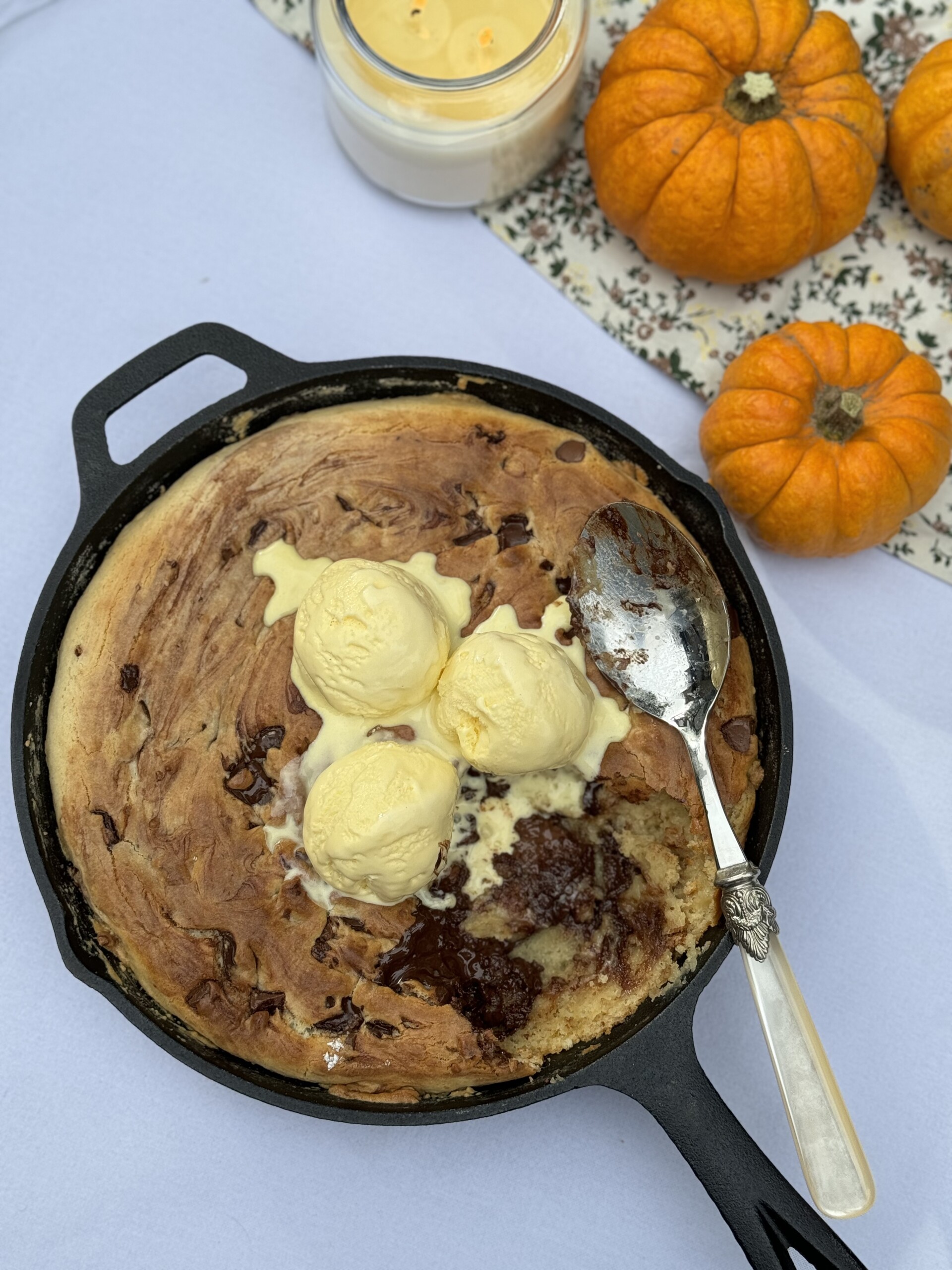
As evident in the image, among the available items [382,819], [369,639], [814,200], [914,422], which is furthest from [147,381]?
[914,422]

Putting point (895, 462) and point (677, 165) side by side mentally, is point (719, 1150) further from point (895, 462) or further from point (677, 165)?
point (677, 165)

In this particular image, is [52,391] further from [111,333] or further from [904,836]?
[904,836]

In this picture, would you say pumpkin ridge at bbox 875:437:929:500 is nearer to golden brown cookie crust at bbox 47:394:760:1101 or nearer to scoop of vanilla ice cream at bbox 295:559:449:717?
golden brown cookie crust at bbox 47:394:760:1101

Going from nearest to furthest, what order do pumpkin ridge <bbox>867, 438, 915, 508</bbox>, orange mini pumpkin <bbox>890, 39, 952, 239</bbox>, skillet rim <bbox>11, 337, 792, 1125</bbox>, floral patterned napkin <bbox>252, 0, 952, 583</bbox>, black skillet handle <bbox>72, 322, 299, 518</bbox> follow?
skillet rim <bbox>11, 337, 792, 1125</bbox>
black skillet handle <bbox>72, 322, 299, 518</bbox>
pumpkin ridge <bbox>867, 438, 915, 508</bbox>
orange mini pumpkin <bbox>890, 39, 952, 239</bbox>
floral patterned napkin <bbox>252, 0, 952, 583</bbox>

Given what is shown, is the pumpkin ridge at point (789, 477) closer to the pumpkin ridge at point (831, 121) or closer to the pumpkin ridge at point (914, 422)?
the pumpkin ridge at point (914, 422)

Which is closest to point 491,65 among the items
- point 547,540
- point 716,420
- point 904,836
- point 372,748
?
point 716,420

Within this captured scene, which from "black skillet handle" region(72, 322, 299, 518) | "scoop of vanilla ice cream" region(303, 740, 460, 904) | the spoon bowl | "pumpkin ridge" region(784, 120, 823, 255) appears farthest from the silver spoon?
"pumpkin ridge" region(784, 120, 823, 255)

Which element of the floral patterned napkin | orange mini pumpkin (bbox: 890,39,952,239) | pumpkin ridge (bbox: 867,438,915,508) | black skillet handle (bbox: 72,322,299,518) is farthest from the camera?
the floral patterned napkin

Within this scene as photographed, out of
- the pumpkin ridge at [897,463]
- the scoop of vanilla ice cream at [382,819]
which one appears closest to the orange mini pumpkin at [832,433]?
the pumpkin ridge at [897,463]
